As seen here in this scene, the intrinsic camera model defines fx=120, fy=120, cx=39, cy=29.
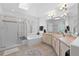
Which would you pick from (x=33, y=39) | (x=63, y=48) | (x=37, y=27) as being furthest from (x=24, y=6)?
(x=63, y=48)

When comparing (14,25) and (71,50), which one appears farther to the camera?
(14,25)

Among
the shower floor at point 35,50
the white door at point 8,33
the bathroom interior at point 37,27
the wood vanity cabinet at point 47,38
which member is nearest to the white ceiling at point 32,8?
the bathroom interior at point 37,27

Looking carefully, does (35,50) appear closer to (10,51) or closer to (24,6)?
(10,51)

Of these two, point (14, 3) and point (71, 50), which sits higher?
point (14, 3)

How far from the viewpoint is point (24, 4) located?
1.83 meters

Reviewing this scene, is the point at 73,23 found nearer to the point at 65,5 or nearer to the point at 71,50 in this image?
the point at 65,5

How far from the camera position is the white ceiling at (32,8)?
1803mm

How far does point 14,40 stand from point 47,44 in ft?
1.64

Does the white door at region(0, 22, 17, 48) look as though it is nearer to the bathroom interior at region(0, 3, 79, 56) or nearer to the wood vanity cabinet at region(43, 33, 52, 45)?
the bathroom interior at region(0, 3, 79, 56)

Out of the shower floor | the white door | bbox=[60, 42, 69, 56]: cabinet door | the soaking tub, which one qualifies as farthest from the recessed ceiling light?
bbox=[60, 42, 69, 56]: cabinet door

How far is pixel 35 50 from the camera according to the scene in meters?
1.82

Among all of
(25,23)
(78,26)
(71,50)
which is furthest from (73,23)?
(25,23)

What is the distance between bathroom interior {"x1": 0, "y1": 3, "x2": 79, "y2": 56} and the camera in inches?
69.9

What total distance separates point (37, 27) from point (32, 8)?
30 cm
